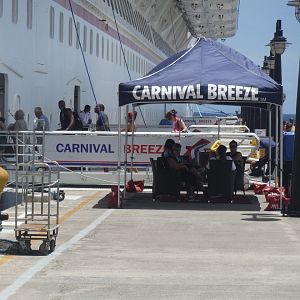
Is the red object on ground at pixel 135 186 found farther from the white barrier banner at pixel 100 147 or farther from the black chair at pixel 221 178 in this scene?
the black chair at pixel 221 178

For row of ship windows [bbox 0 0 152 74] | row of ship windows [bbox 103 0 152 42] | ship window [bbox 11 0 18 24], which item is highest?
row of ship windows [bbox 103 0 152 42]

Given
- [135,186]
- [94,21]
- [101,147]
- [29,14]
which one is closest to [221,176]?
[135,186]

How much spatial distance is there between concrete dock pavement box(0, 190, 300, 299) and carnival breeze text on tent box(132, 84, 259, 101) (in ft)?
6.33

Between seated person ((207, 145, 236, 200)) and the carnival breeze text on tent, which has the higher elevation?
the carnival breeze text on tent

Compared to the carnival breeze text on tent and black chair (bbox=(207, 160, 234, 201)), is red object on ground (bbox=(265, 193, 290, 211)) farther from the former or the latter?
the carnival breeze text on tent

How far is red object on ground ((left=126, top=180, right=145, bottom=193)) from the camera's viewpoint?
1759cm

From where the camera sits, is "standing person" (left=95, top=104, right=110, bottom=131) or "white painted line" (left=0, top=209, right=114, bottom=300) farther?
"standing person" (left=95, top=104, right=110, bottom=131)

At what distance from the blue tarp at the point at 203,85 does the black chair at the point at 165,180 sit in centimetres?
137

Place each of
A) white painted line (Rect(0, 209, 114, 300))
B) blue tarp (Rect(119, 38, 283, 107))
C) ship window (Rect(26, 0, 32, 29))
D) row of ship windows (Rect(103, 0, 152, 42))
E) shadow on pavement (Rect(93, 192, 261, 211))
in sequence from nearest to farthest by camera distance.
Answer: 1. white painted line (Rect(0, 209, 114, 300))
2. blue tarp (Rect(119, 38, 283, 107))
3. shadow on pavement (Rect(93, 192, 261, 211))
4. ship window (Rect(26, 0, 32, 29))
5. row of ship windows (Rect(103, 0, 152, 42))

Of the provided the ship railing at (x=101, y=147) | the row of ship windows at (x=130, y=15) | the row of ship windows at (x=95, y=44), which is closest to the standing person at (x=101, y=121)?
the row of ship windows at (x=95, y=44)

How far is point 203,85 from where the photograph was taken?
47.4 feet

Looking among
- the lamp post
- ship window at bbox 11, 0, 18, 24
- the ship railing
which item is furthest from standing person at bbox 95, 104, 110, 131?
the lamp post

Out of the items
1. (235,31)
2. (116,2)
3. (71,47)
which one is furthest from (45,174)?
(235,31)

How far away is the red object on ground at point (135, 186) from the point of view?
17594 millimetres
